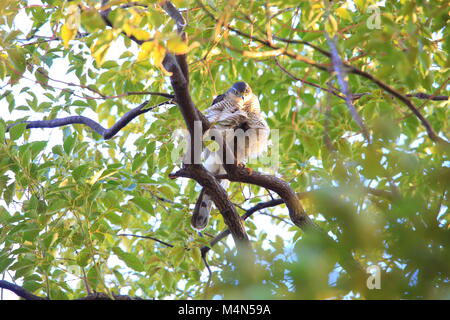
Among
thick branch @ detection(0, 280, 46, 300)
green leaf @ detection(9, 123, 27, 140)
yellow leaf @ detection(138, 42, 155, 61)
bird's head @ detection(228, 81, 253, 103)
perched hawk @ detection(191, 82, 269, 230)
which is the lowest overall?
thick branch @ detection(0, 280, 46, 300)

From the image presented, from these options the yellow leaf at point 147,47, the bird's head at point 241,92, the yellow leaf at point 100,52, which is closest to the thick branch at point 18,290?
the yellow leaf at point 100,52

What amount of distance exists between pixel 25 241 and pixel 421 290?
275cm

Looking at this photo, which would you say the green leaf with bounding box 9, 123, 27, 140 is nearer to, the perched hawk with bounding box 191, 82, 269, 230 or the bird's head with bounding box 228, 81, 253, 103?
the perched hawk with bounding box 191, 82, 269, 230

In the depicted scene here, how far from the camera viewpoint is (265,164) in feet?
15.7

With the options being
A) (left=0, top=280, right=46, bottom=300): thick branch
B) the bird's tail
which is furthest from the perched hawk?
(left=0, top=280, right=46, bottom=300): thick branch

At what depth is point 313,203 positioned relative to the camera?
1.36 metres

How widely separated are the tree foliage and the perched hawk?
26cm

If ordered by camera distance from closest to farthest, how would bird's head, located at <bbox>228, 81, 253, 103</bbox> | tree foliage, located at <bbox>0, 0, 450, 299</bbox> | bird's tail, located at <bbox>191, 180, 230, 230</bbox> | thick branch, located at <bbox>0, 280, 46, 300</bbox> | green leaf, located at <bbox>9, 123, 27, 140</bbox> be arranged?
tree foliage, located at <bbox>0, 0, 450, 299</bbox> → thick branch, located at <bbox>0, 280, 46, 300</bbox> → green leaf, located at <bbox>9, 123, 27, 140</bbox> → bird's tail, located at <bbox>191, 180, 230, 230</bbox> → bird's head, located at <bbox>228, 81, 253, 103</bbox>

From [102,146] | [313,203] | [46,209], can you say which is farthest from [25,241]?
[313,203]

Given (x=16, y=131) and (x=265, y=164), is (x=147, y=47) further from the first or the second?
(x=265, y=164)

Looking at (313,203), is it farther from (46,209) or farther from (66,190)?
(46,209)

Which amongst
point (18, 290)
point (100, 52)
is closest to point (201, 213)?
point (18, 290)

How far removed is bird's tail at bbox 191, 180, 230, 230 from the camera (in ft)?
15.1
